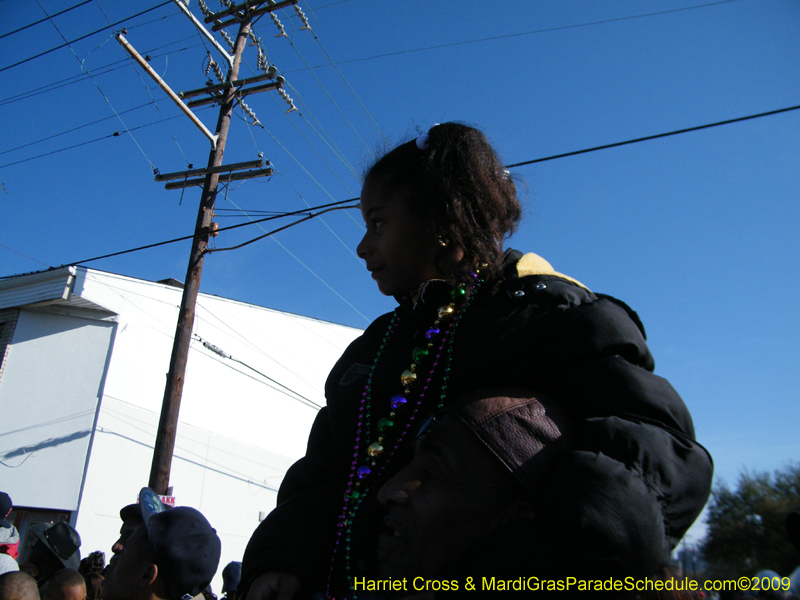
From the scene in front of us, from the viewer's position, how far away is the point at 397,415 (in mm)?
1431

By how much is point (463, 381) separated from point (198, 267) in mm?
9248

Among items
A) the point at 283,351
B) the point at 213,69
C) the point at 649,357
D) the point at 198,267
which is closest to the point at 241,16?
the point at 213,69

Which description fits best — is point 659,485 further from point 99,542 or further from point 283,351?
point 283,351

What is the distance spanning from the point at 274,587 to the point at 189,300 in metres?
9.01

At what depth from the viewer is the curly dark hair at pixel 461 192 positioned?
1.54 metres

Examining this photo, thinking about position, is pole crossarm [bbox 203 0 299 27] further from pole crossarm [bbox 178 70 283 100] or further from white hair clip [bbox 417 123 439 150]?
white hair clip [bbox 417 123 439 150]

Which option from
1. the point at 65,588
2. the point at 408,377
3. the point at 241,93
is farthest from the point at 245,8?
the point at 408,377

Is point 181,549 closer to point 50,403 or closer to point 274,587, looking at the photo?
point 274,587

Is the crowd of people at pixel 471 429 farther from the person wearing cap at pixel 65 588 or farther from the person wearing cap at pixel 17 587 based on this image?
the person wearing cap at pixel 65 588

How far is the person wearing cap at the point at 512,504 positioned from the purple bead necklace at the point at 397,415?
0.21 meters

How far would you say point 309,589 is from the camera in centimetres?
131

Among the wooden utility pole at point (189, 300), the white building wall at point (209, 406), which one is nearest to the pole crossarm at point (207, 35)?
the wooden utility pole at point (189, 300)

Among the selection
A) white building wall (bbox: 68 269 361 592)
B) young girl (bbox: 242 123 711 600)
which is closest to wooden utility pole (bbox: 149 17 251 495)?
white building wall (bbox: 68 269 361 592)

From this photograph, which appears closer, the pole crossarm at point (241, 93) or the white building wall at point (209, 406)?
the pole crossarm at point (241, 93)
